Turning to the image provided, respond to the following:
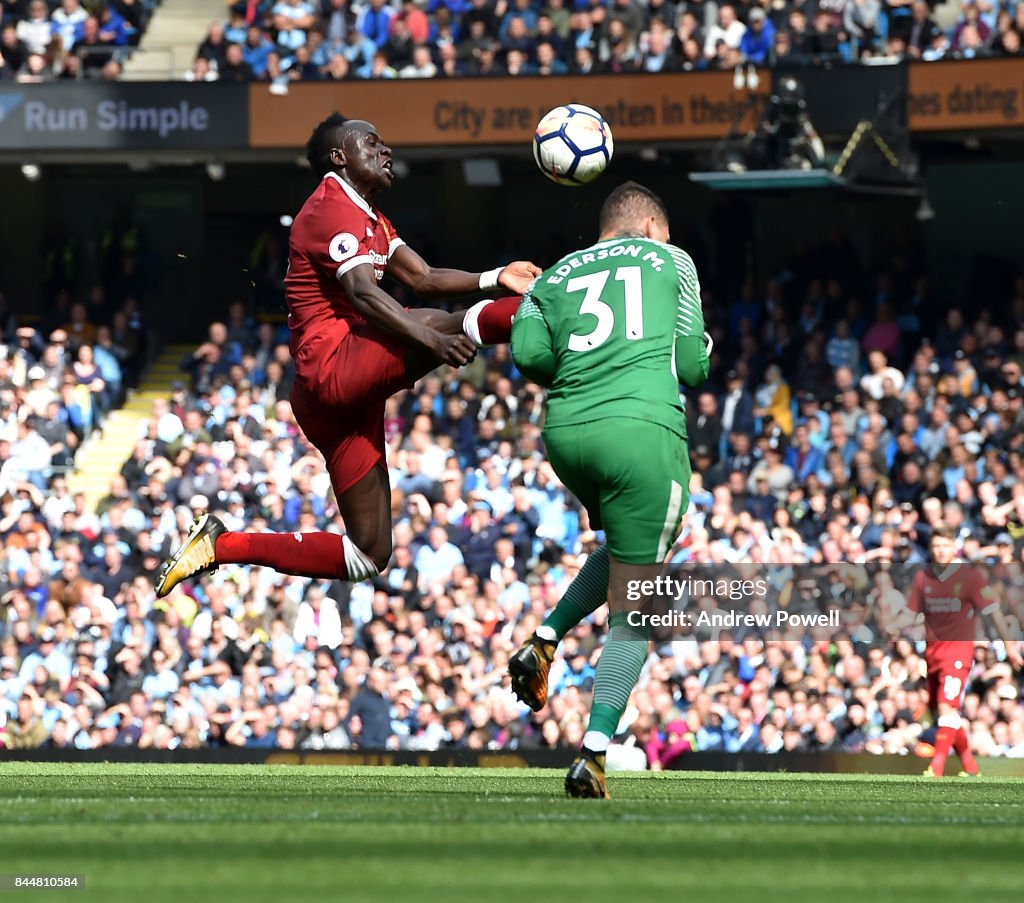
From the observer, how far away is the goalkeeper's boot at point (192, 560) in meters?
9.70

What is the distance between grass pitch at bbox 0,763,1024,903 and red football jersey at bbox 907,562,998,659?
20.5 ft

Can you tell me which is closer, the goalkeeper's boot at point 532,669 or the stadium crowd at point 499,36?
the goalkeeper's boot at point 532,669

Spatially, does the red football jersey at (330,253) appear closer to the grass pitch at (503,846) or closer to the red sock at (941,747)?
the grass pitch at (503,846)

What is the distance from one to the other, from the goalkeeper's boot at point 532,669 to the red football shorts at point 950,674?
6837 millimetres

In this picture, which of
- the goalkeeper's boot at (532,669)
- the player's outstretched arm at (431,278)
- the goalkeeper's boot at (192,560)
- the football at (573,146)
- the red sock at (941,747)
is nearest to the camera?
the goalkeeper's boot at (532,669)

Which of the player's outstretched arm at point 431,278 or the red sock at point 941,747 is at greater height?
the player's outstretched arm at point 431,278

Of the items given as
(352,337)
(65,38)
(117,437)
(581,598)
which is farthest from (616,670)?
(65,38)

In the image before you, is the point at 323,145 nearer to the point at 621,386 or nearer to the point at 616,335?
the point at 616,335

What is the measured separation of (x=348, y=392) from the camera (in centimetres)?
902

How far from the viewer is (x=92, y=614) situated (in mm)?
17734

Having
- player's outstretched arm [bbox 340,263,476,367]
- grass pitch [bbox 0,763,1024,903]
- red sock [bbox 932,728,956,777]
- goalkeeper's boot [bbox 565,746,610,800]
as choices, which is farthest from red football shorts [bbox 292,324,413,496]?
red sock [bbox 932,728,956,777]

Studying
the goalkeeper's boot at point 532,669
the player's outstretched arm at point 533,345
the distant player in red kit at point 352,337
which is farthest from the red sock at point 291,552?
the player's outstretched arm at point 533,345

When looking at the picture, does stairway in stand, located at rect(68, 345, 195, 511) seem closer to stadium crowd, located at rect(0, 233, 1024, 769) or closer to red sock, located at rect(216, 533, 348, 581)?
stadium crowd, located at rect(0, 233, 1024, 769)

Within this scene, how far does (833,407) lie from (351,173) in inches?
411
